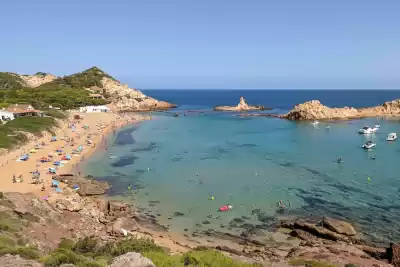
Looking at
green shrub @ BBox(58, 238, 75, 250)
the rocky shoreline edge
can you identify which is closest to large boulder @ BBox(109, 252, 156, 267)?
the rocky shoreline edge

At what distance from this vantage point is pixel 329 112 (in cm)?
10562

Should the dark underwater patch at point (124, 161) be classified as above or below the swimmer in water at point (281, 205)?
above

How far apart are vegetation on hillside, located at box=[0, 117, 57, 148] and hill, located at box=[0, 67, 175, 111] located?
31916 millimetres

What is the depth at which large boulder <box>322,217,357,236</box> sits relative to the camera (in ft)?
86.0

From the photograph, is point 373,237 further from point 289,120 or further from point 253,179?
point 289,120

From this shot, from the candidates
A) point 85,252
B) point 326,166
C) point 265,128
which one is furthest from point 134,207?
point 265,128

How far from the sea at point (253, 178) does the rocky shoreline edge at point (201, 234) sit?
154 cm

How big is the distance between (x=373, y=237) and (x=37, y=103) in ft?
329

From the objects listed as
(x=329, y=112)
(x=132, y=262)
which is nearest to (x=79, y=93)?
(x=329, y=112)

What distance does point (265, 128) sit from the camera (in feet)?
287

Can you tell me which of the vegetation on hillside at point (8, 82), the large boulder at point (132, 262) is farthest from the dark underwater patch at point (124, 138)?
the vegetation on hillside at point (8, 82)

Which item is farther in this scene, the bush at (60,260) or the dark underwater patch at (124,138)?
the dark underwater patch at (124,138)

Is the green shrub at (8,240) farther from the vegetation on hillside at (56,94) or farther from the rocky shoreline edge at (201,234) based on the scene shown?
the vegetation on hillside at (56,94)

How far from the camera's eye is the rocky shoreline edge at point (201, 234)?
22.2m
